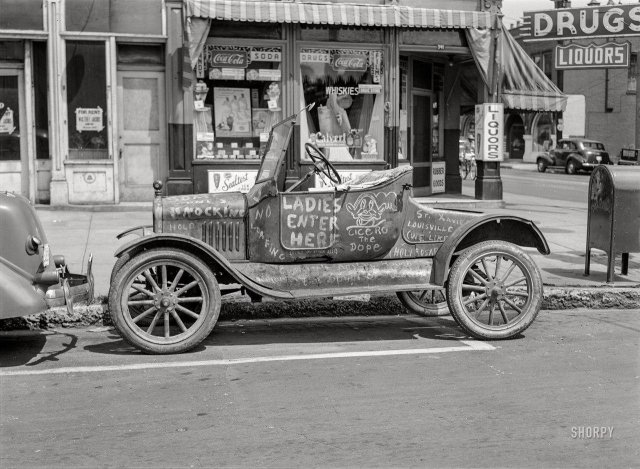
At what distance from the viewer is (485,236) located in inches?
283

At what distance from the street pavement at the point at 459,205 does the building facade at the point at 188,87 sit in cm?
90

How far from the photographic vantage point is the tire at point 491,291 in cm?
680

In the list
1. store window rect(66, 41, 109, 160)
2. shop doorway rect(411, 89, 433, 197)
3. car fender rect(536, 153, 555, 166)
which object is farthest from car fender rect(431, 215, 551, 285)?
car fender rect(536, 153, 555, 166)

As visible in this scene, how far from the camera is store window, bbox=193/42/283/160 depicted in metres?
15.0

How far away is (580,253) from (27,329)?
7018 millimetres

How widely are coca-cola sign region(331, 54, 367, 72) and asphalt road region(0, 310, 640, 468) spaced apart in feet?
29.5

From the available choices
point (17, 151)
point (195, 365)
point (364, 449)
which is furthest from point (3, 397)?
point (17, 151)

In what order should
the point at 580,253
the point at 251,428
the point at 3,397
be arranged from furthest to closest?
the point at 580,253 → the point at 3,397 → the point at 251,428

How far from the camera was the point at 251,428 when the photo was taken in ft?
15.6

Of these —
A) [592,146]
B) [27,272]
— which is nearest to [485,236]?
[27,272]

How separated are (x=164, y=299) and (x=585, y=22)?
21.4 m

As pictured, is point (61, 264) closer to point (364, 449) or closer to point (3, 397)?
point (3, 397)

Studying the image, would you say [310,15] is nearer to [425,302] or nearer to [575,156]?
[425,302]

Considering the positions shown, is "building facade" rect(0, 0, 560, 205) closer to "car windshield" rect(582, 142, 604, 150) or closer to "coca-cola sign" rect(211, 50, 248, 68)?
"coca-cola sign" rect(211, 50, 248, 68)
